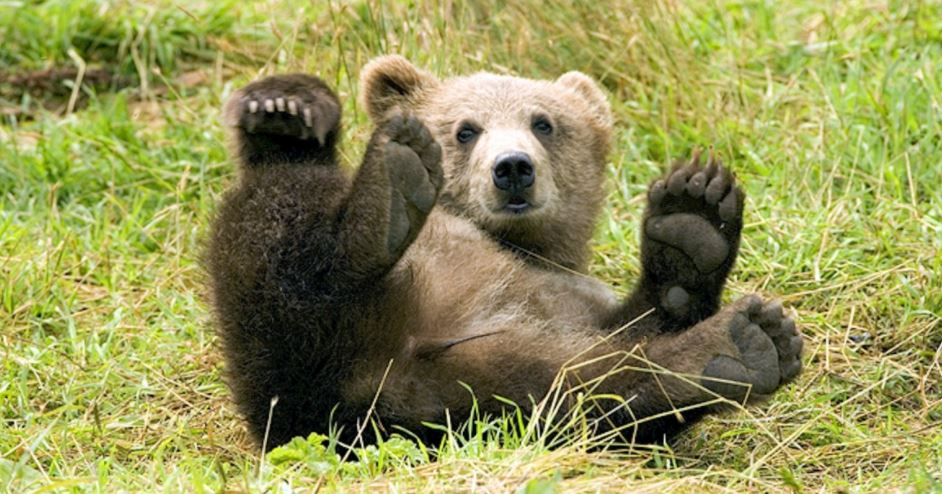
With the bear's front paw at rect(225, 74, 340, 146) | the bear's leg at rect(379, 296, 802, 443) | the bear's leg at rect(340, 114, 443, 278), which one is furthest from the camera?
the bear's front paw at rect(225, 74, 340, 146)

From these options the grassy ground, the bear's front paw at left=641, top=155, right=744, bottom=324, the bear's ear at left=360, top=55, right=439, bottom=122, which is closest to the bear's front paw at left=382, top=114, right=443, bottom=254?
the grassy ground

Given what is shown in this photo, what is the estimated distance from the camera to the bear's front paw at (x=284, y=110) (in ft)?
18.3

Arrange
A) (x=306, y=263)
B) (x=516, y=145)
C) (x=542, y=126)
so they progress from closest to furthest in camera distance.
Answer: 1. (x=306, y=263)
2. (x=516, y=145)
3. (x=542, y=126)

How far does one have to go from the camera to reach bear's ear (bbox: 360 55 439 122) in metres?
7.08

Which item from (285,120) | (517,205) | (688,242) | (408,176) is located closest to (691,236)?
(688,242)

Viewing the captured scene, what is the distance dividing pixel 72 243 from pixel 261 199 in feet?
8.57

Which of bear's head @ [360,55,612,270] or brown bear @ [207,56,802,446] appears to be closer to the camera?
brown bear @ [207,56,802,446]

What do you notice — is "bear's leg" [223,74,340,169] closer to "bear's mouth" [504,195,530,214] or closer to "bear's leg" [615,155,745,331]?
"bear's mouth" [504,195,530,214]

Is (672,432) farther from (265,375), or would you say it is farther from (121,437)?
(121,437)

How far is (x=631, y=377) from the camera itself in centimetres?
539

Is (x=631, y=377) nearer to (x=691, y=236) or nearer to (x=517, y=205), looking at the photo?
(x=691, y=236)

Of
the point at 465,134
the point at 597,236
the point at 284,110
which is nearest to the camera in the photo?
the point at 284,110

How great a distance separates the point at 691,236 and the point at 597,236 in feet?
5.07

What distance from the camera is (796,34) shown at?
31.0 ft
